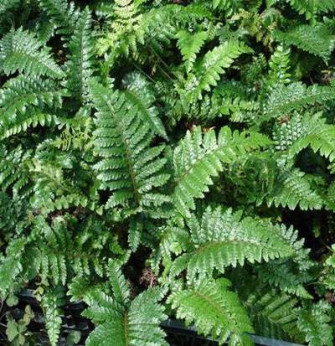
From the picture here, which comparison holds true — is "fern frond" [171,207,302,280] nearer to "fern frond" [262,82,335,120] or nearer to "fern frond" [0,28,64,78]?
"fern frond" [262,82,335,120]

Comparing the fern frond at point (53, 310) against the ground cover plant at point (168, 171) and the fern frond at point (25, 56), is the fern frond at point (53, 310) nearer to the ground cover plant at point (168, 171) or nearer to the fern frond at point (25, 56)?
the ground cover plant at point (168, 171)

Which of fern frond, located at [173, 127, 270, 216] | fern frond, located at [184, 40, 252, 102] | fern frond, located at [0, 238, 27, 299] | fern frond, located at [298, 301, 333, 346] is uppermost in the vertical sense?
fern frond, located at [184, 40, 252, 102]

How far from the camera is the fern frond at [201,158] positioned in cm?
310

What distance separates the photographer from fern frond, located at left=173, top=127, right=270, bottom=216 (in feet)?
10.2

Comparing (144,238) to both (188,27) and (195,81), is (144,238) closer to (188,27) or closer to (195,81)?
(195,81)

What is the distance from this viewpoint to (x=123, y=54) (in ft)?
12.6

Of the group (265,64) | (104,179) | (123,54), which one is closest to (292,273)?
(104,179)

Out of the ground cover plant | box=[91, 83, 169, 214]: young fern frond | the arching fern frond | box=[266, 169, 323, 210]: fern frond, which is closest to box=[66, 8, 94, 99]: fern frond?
the ground cover plant

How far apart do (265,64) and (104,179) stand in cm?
155

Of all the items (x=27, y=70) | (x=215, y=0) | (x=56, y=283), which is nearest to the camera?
(x=56, y=283)

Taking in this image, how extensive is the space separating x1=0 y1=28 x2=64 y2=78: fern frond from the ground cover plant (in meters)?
0.01

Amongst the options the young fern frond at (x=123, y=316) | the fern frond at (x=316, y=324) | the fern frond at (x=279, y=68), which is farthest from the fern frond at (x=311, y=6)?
the young fern frond at (x=123, y=316)

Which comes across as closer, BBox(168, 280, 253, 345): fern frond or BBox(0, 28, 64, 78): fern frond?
BBox(168, 280, 253, 345): fern frond

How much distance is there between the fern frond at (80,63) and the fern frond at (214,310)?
60.8 inches
